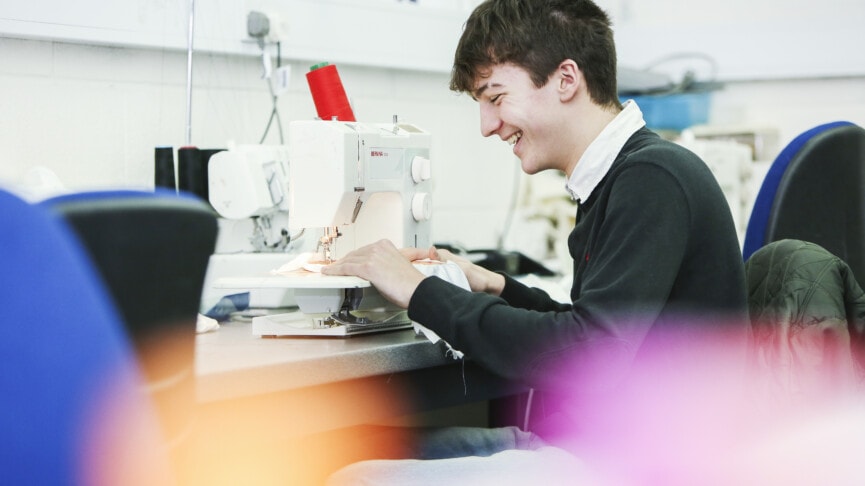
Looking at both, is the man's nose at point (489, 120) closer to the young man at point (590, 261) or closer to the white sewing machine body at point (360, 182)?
the young man at point (590, 261)

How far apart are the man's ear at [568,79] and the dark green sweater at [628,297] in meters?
0.14

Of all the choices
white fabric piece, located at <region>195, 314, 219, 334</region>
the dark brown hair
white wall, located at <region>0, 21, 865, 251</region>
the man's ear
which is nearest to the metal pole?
white wall, located at <region>0, 21, 865, 251</region>

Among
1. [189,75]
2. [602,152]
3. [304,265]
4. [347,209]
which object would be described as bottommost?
[304,265]

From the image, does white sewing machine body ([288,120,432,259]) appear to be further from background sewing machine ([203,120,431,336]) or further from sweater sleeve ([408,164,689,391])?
sweater sleeve ([408,164,689,391])

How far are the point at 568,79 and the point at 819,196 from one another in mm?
608

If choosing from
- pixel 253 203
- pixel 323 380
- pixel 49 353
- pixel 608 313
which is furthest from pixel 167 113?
pixel 49 353

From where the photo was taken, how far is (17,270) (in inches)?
22.0

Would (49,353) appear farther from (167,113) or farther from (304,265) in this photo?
(167,113)

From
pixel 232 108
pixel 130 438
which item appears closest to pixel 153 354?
pixel 130 438

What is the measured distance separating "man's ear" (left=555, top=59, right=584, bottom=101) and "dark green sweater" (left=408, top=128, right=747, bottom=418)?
0.47ft

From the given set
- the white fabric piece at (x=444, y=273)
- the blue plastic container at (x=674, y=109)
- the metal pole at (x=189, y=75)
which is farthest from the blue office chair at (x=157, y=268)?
the blue plastic container at (x=674, y=109)

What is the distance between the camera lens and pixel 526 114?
1.48m

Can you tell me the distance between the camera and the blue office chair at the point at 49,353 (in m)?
0.56

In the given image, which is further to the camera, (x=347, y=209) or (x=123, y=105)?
(x=123, y=105)
